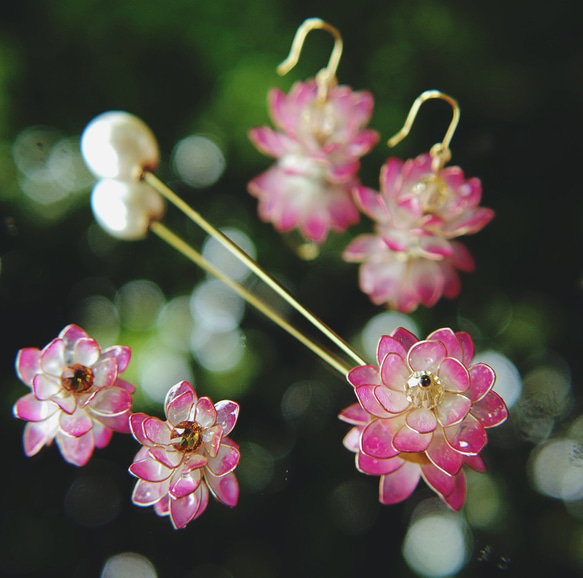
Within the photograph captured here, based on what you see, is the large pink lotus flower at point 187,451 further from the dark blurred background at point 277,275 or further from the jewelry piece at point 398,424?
the dark blurred background at point 277,275

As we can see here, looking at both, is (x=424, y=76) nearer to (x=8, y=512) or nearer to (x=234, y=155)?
(x=234, y=155)

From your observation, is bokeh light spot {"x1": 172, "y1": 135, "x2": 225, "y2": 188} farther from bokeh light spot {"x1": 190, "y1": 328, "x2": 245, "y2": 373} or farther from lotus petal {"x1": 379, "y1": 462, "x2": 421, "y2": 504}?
lotus petal {"x1": 379, "y1": 462, "x2": 421, "y2": 504}

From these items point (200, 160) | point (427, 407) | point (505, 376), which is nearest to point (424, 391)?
point (427, 407)

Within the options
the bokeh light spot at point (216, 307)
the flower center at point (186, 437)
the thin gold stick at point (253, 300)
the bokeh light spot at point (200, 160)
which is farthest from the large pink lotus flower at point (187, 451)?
the bokeh light spot at point (200, 160)

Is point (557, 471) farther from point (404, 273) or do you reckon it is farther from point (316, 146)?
point (316, 146)

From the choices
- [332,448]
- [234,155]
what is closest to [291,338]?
[332,448]

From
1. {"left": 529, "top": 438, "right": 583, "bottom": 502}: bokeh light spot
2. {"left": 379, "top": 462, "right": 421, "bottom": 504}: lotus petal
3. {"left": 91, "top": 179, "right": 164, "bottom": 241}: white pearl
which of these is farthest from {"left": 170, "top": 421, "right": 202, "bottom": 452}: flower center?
{"left": 529, "top": 438, "right": 583, "bottom": 502}: bokeh light spot
